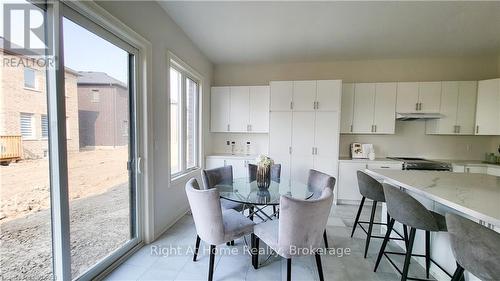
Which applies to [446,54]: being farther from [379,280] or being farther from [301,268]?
[301,268]

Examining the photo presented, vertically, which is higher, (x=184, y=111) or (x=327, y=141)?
(x=184, y=111)

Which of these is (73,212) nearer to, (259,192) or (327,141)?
(259,192)

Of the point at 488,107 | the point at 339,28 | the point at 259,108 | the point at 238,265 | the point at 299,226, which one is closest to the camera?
the point at 299,226

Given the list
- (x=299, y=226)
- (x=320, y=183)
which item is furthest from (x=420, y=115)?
(x=299, y=226)

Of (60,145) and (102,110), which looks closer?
(60,145)

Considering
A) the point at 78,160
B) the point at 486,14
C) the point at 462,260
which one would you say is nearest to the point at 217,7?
the point at 78,160

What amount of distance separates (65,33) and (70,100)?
1.56 ft

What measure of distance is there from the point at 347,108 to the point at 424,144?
1.70 meters

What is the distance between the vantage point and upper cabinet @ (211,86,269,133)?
13.8 feet

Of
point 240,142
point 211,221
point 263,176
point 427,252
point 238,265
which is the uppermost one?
point 240,142

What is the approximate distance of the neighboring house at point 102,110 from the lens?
1662 millimetres

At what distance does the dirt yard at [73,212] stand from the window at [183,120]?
925 millimetres

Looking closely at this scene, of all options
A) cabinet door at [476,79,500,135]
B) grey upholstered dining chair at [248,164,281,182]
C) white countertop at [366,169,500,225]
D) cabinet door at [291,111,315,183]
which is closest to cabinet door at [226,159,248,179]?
cabinet door at [291,111,315,183]

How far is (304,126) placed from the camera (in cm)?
383
